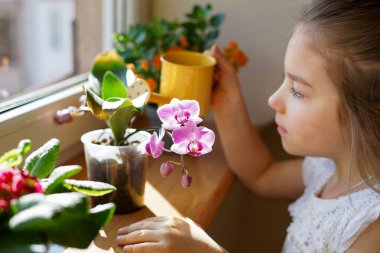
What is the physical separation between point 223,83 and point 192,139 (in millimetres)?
446

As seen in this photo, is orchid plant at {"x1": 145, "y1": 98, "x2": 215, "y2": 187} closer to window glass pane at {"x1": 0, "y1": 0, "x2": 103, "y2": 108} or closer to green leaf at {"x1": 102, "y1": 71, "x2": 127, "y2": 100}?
green leaf at {"x1": 102, "y1": 71, "x2": 127, "y2": 100}

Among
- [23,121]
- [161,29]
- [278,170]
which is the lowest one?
[278,170]

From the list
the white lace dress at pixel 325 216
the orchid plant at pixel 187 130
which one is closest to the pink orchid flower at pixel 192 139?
the orchid plant at pixel 187 130

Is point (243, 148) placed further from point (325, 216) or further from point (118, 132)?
point (118, 132)

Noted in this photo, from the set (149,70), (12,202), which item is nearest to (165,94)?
(149,70)

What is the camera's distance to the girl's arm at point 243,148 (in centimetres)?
95

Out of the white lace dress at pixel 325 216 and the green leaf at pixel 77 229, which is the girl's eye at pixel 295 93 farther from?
the green leaf at pixel 77 229

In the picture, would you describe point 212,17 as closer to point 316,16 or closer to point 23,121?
point 316,16

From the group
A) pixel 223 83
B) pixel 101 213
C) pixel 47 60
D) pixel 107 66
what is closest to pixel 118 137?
pixel 107 66

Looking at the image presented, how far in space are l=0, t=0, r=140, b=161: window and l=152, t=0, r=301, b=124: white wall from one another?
0.20 m

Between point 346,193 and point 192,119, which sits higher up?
point 192,119

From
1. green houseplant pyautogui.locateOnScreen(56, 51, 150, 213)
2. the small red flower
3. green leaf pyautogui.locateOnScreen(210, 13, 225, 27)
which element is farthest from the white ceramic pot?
green leaf pyautogui.locateOnScreen(210, 13, 225, 27)

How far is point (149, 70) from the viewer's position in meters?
0.95

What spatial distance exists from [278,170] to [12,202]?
0.71m
